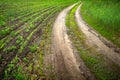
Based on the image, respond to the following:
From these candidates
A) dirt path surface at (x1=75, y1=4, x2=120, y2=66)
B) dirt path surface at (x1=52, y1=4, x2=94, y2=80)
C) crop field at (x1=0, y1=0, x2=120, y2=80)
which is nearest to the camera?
dirt path surface at (x1=52, y1=4, x2=94, y2=80)

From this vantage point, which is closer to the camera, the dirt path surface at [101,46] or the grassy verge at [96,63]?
the grassy verge at [96,63]

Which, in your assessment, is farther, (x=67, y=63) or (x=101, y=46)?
(x=101, y=46)

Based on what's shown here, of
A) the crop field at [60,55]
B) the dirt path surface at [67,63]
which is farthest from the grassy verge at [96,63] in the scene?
the dirt path surface at [67,63]

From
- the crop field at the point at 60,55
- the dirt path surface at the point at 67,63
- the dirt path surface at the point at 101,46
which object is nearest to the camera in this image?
the dirt path surface at the point at 67,63

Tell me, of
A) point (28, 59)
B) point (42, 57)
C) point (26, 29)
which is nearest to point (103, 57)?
point (42, 57)

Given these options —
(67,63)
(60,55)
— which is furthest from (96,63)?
(60,55)

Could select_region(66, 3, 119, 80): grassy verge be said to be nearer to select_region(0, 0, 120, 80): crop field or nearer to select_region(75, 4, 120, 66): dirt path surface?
select_region(0, 0, 120, 80): crop field

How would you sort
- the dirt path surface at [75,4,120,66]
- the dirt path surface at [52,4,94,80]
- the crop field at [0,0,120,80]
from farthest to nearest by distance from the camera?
the dirt path surface at [75,4,120,66] < the crop field at [0,0,120,80] < the dirt path surface at [52,4,94,80]

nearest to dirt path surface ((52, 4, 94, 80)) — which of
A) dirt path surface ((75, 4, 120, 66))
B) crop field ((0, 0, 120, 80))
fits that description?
crop field ((0, 0, 120, 80))

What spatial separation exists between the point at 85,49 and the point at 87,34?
284 centimetres

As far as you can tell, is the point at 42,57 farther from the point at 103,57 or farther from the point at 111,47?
the point at 111,47

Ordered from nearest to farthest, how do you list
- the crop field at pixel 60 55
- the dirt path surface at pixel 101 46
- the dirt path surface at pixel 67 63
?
the dirt path surface at pixel 67 63 → the crop field at pixel 60 55 → the dirt path surface at pixel 101 46

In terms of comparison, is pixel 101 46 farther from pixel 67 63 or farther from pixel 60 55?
pixel 67 63

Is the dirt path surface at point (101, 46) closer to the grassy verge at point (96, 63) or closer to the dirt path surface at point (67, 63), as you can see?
the grassy verge at point (96, 63)
